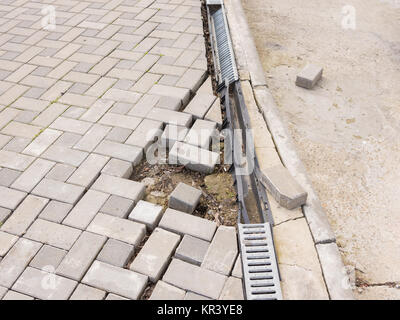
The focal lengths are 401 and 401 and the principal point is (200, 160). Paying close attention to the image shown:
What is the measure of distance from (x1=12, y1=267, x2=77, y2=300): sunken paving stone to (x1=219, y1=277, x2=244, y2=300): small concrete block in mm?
987

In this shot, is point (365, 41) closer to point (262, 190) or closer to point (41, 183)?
point (262, 190)

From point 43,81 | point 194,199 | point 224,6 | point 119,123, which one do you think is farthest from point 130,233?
point 224,6

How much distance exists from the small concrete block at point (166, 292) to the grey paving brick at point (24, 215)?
1129mm

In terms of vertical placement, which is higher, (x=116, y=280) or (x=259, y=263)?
(x=259, y=263)

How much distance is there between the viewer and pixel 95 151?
362 cm

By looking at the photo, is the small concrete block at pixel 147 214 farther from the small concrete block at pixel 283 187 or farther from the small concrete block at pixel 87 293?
the small concrete block at pixel 283 187

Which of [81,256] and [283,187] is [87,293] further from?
[283,187]

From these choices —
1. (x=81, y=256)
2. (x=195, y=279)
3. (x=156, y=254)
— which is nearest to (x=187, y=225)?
(x=156, y=254)

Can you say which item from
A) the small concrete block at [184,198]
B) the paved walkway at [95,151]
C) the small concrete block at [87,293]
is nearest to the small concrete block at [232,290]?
the paved walkway at [95,151]

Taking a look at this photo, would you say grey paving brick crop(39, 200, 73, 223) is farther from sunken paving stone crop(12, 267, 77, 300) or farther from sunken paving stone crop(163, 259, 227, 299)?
sunken paving stone crop(163, 259, 227, 299)

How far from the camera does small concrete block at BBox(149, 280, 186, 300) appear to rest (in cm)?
258

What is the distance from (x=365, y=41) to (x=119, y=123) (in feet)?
12.1

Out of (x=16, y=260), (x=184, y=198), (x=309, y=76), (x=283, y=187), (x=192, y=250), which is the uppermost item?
(x=309, y=76)

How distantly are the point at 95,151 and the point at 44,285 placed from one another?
52.7 inches
